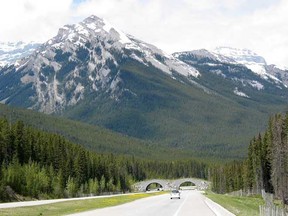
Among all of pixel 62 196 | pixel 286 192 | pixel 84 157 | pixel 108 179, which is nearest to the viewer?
pixel 286 192

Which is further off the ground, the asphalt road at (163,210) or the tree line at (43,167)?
the tree line at (43,167)

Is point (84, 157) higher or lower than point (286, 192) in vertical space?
higher

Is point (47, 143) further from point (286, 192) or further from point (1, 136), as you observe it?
point (286, 192)

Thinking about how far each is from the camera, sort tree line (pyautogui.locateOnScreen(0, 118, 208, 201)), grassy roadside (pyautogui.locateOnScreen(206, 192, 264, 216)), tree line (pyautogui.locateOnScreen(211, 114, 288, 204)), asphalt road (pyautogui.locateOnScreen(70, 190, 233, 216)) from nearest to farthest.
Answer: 1. asphalt road (pyautogui.locateOnScreen(70, 190, 233, 216))
2. grassy roadside (pyautogui.locateOnScreen(206, 192, 264, 216))
3. tree line (pyautogui.locateOnScreen(211, 114, 288, 204))
4. tree line (pyautogui.locateOnScreen(0, 118, 208, 201))

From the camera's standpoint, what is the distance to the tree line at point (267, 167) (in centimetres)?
8969

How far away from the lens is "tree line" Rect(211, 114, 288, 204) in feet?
294

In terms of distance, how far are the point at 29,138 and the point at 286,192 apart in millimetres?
62348

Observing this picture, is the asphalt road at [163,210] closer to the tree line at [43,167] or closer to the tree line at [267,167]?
the tree line at [267,167]

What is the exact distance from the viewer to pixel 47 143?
137 m

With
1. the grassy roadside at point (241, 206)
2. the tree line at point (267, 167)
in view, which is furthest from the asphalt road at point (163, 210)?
the tree line at point (267, 167)

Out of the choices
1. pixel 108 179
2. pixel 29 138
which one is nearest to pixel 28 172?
pixel 29 138

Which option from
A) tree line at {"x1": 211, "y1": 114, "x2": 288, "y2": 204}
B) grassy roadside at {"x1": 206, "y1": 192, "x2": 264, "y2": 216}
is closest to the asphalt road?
grassy roadside at {"x1": 206, "y1": 192, "x2": 264, "y2": 216}

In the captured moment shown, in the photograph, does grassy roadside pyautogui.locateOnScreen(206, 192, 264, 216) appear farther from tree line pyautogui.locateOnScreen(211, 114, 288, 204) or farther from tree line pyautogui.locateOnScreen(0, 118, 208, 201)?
tree line pyautogui.locateOnScreen(0, 118, 208, 201)

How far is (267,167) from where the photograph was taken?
407 feet
